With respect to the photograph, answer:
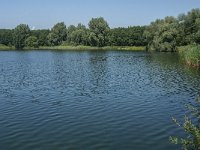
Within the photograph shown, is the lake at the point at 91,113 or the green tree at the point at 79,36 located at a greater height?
the green tree at the point at 79,36

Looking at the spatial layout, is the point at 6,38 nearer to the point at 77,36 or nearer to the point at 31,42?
the point at 31,42

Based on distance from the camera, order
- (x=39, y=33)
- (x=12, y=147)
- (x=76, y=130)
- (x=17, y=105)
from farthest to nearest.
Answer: (x=39, y=33)
(x=17, y=105)
(x=76, y=130)
(x=12, y=147)

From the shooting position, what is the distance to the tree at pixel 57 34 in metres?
170

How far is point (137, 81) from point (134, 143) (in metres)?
25.0

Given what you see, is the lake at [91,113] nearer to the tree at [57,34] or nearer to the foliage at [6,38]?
the tree at [57,34]

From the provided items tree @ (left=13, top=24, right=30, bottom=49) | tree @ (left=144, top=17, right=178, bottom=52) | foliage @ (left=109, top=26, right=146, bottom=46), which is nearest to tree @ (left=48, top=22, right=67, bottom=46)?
A: tree @ (left=13, top=24, right=30, bottom=49)

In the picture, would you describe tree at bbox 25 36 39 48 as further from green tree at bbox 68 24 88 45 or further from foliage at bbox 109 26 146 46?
foliage at bbox 109 26 146 46

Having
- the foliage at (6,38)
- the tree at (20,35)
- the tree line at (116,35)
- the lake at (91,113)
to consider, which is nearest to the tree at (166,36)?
the tree line at (116,35)

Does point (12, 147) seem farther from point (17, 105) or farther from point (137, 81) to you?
point (137, 81)

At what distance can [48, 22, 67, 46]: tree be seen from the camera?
170 meters

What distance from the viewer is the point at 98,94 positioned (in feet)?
107

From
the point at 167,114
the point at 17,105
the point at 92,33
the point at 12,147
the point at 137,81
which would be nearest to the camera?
the point at 12,147

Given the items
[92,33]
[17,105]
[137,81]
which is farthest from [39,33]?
[17,105]

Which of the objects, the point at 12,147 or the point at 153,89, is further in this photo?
the point at 153,89
